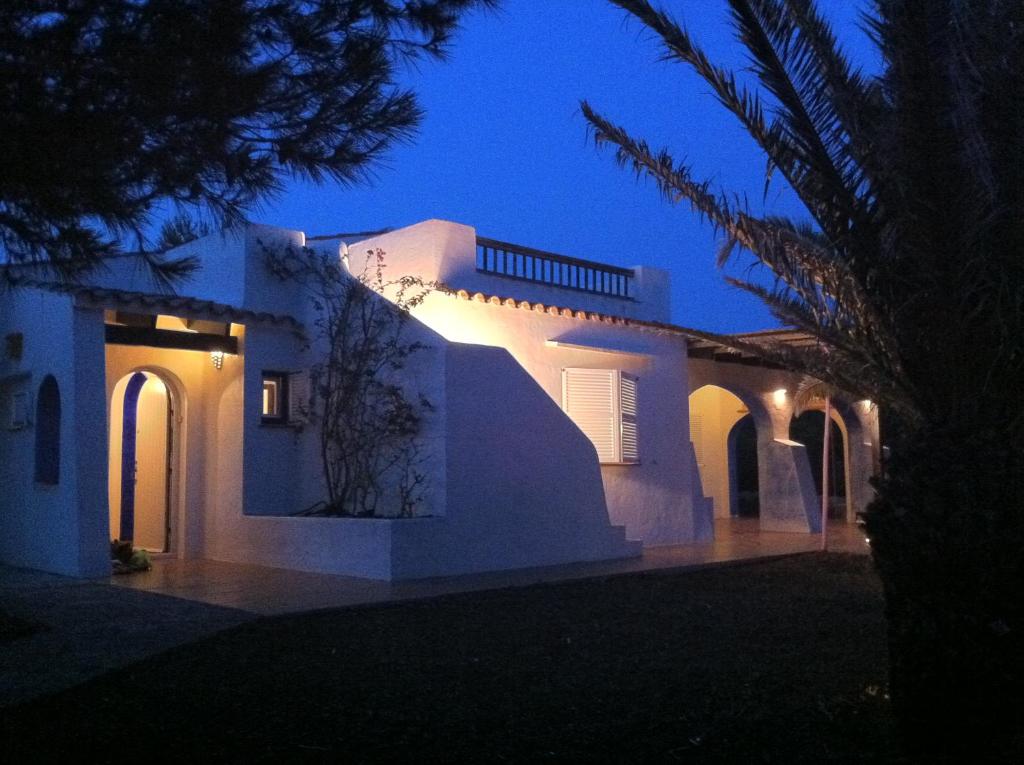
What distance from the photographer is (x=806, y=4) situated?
5.34 m

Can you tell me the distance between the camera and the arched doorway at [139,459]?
42.3ft

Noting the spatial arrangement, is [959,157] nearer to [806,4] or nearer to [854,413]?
[806,4]

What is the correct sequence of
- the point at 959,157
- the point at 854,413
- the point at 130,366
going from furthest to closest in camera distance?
the point at 854,413
the point at 130,366
the point at 959,157

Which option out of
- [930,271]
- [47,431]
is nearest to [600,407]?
[47,431]

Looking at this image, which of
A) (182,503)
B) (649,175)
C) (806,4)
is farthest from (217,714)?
(182,503)

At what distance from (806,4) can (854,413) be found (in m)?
13.6

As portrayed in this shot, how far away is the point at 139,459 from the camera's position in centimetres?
1352

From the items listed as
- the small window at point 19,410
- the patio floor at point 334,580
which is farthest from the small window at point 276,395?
the small window at point 19,410

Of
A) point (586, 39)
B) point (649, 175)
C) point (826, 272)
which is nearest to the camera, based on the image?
point (826, 272)

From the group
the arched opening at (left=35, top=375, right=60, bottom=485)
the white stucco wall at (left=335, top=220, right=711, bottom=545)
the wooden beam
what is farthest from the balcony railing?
the arched opening at (left=35, top=375, right=60, bottom=485)

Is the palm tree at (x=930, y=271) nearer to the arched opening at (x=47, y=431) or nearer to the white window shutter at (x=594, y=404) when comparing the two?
the white window shutter at (x=594, y=404)

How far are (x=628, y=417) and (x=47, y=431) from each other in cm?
710

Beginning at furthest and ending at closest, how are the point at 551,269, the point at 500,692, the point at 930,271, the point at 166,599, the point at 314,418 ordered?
the point at 551,269 < the point at 314,418 < the point at 166,599 < the point at 500,692 < the point at 930,271

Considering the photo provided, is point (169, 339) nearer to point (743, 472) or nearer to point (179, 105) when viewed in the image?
point (179, 105)
